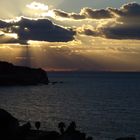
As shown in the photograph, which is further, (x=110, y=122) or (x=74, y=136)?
(x=110, y=122)

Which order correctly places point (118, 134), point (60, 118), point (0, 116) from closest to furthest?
point (0, 116) → point (118, 134) → point (60, 118)

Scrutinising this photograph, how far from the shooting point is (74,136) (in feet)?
138

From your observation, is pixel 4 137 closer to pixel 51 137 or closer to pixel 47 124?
pixel 51 137

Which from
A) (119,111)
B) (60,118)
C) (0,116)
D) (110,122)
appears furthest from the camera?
(119,111)

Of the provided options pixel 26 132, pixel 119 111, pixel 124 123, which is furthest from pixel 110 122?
pixel 26 132

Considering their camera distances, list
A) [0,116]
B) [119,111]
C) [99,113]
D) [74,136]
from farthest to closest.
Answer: [119,111] < [99,113] < [0,116] < [74,136]

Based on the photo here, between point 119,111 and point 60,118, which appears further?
point 119,111

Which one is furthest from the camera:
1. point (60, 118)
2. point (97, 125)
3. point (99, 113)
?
point (99, 113)

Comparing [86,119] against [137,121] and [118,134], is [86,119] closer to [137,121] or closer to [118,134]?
[137,121]

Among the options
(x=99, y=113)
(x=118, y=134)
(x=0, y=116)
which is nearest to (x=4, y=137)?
(x=0, y=116)

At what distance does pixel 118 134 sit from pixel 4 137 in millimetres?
31813

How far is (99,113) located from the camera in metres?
107

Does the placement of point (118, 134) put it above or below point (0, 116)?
below

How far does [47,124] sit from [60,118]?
12.3 meters
